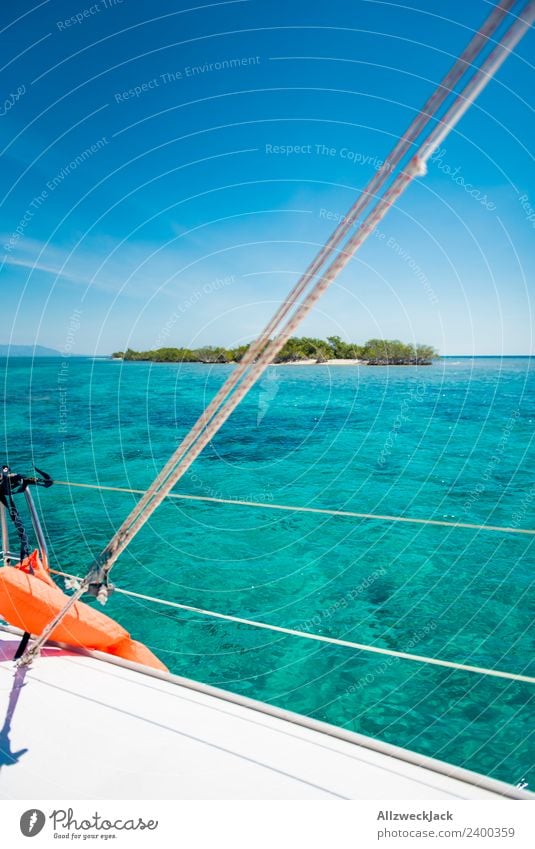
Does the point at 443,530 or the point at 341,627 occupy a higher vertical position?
the point at 443,530

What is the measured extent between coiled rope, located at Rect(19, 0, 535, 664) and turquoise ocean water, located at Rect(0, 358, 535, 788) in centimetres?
298

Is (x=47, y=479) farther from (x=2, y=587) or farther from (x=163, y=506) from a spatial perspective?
(x=163, y=506)

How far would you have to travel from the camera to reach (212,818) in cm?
144

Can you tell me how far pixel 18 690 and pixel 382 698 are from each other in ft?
10.1

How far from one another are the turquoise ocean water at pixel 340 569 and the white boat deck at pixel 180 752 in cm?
212

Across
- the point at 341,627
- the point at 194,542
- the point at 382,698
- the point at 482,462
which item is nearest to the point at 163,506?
the point at 194,542

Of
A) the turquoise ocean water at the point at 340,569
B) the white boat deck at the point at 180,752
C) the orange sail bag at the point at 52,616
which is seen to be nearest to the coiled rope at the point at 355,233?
the orange sail bag at the point at 52,616

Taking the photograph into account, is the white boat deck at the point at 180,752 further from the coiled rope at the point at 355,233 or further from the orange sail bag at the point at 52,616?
the coiled rope at the point at 355,233

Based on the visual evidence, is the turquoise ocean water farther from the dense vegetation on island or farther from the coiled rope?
the dense vegetation on island

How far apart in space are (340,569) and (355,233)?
5.74 metres

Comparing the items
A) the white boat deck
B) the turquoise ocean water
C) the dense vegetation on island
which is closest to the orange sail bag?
the white boat deck

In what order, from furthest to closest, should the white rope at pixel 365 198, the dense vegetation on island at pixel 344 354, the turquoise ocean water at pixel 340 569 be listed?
the dense vegetation on island at pixel 344 354
the turquoise ocean water at pixel 340 569
the white rope at pixel 365 198

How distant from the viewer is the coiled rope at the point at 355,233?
1.00 metres

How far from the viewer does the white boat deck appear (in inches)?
61.4
